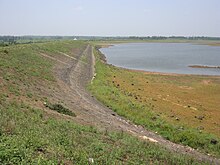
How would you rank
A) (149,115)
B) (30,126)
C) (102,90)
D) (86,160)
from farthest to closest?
(102,90) → (149,115) → (30,126) → (86,160)

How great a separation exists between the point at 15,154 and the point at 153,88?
3402cm

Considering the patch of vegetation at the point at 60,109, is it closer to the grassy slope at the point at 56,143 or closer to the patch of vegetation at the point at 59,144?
the grassy slope at the point at 56,143

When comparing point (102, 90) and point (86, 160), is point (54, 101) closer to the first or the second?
point (102, 90)

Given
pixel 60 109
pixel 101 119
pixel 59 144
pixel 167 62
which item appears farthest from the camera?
pixel 167 62

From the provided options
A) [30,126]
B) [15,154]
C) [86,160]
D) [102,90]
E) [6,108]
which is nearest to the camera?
[15,154]

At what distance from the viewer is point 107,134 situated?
16.7m

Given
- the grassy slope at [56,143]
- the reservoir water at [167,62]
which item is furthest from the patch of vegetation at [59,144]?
the reservoir water at [167,62]

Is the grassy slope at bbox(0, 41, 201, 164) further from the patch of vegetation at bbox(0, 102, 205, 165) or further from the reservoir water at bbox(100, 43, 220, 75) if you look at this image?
the reservoir water at bbox(100, 43, 220, 75)

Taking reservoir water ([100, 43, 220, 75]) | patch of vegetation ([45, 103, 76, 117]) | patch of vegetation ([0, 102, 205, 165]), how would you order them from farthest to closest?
reservoir water ([100, 43, 220, 75]), patch of vegetation ([45, 103, 76, 117]), patch of vegetation ([0, 102, 205, 165])

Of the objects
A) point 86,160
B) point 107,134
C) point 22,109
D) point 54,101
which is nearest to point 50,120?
point 22,109

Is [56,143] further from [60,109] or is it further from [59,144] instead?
[60,109]

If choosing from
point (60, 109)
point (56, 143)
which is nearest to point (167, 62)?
point (60, 109)

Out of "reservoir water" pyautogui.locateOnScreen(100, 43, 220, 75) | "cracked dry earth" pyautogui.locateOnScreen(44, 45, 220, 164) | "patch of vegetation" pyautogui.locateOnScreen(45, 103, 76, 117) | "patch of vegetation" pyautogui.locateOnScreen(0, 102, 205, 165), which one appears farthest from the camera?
"reservoir water" pyautogui.locateOnScreen(100, 43, 220, 75)

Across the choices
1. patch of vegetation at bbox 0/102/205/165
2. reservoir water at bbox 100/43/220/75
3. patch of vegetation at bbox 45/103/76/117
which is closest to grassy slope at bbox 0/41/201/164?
patch of vegetation at bbox 0/102/205/165
